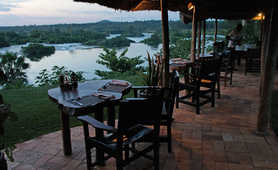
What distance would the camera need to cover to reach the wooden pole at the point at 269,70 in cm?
271

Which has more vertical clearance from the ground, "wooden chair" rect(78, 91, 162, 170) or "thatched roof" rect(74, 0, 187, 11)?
"thatched roof" rect(74, 0, 187, 11)

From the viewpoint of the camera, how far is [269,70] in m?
2.90

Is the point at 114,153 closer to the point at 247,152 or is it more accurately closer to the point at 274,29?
the point at 247,152

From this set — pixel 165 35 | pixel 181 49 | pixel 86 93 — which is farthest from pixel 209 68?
pixel 181 49

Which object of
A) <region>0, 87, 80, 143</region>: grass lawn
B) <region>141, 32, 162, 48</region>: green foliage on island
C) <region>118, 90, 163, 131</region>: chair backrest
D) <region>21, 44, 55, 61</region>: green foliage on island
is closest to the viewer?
<region>118, 90, 163, 131</region>: chair backrest

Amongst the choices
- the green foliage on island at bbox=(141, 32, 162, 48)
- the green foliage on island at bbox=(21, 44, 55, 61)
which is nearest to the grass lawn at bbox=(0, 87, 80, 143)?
the green foliage on island at bbox=(21, 44, 55, 61)

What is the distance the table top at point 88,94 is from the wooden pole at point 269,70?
72.2 inches

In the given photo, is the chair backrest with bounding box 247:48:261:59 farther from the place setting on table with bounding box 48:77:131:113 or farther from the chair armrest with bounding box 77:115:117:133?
the chair armrest with bounding box 77:115:117:133

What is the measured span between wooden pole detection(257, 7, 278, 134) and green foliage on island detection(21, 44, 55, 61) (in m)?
7.88

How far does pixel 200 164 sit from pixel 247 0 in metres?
5.07

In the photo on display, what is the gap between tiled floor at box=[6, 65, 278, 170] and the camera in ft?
7.67

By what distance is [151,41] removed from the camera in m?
11.4

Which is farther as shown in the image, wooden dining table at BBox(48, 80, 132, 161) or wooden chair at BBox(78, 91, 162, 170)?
wooden dining table at BBox(48, 80, 132, 161)

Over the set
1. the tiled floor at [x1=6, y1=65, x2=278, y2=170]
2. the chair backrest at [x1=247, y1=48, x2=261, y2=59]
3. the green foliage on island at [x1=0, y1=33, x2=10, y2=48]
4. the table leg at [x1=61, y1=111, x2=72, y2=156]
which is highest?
the green foliage on island at [x1=0, y1=33, x2=10, y2=48]
